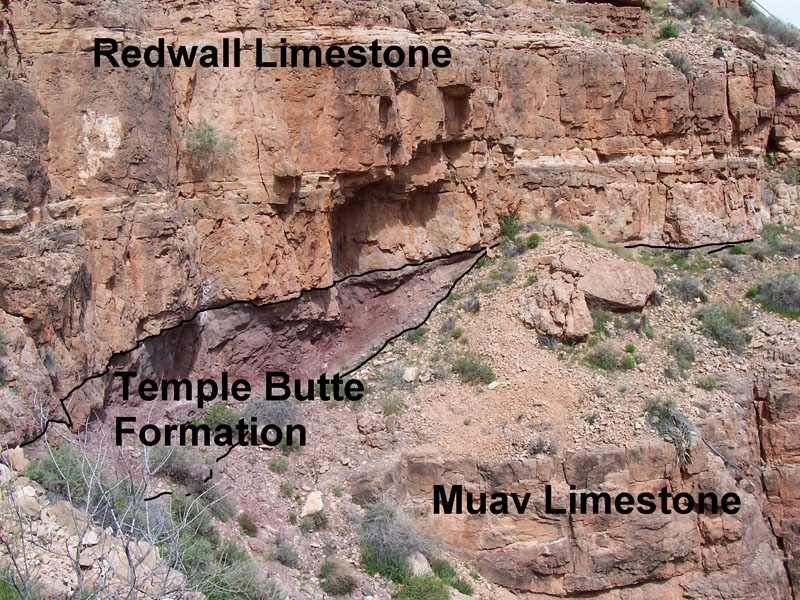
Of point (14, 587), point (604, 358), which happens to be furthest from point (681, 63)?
point (14, 587)

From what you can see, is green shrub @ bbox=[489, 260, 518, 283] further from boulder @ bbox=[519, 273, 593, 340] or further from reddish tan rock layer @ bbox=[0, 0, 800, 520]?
reddish tan rock layer @ bbox=[0, 0, 800, 520]

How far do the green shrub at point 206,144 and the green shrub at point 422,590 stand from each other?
27.4 feet

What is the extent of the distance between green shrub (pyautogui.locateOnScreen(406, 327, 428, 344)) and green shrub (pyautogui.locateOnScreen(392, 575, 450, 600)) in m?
5.59

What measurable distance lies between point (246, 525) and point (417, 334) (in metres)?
6.30

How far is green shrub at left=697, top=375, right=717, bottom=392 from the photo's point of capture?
635 inches

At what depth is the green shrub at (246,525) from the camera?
489 inches

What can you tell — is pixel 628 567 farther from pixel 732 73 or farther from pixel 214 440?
pixel 732 73

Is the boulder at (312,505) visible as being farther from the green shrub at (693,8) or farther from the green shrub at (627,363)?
the green shrub at (693,8)

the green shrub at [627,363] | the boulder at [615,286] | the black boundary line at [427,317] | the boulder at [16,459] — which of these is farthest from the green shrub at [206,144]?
the green shrub at [627,363]

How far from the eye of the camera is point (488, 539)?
47.3 ft

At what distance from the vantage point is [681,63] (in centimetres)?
2011

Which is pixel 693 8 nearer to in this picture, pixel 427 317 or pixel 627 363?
pixel 627 363

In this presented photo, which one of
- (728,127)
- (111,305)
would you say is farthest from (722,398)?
(111,305)

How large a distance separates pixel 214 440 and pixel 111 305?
10.5ft
